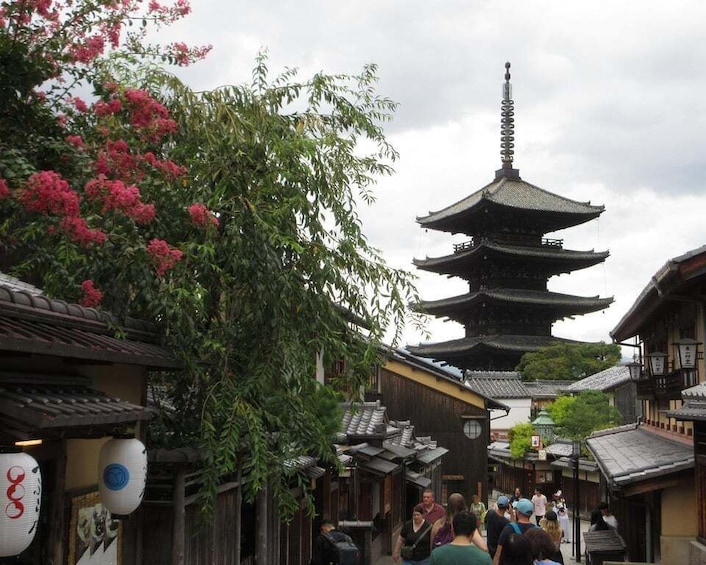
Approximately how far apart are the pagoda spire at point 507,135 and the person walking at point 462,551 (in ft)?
174

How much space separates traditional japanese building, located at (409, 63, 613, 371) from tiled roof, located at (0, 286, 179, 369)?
45375mm

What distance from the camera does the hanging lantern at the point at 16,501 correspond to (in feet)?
18.2

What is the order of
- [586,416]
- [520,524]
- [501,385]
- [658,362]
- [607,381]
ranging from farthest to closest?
[501,385] < [607,381] < [586,416] < [658,362] < [520,524]

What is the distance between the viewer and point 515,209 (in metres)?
53.9

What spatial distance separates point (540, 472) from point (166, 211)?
35427mm

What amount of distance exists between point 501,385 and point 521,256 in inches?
314

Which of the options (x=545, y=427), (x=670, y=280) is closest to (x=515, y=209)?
(x=545, y=427)

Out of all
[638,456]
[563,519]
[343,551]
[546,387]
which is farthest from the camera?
[546,387]

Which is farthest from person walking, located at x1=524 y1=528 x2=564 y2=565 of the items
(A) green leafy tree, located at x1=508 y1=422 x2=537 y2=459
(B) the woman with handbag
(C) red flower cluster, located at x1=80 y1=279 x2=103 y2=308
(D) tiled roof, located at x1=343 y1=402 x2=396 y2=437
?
(A) green leafy tree, located at x1=508 y1=422 x2=537 y2=459

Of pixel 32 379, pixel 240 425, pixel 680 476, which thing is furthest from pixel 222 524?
pixel 680 476

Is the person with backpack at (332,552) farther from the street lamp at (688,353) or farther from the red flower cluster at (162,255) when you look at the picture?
the street lamp at (688,353)

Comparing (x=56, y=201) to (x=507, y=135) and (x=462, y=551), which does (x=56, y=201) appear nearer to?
(x=462, y=551)

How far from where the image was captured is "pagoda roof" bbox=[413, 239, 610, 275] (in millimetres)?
53406

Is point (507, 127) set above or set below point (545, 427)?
above
